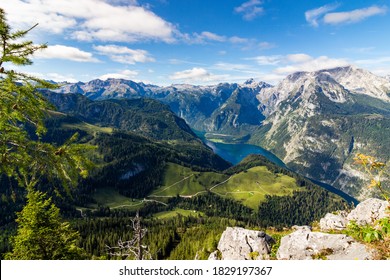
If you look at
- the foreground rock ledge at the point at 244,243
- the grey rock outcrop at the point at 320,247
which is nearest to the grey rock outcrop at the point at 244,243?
the foreground rock ledge at the point at 244,243

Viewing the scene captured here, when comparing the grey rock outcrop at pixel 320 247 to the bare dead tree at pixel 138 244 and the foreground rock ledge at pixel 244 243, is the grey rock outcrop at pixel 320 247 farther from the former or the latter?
the foreground rock ledge at pixel 244 243

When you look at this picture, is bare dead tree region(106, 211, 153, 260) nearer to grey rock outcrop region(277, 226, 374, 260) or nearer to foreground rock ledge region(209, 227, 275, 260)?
grey rock outcrop region(277, 226, 374, 260)

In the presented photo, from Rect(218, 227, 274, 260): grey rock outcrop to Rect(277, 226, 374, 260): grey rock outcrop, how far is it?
18060 millimetres

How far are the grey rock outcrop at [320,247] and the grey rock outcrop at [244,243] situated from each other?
18.1m

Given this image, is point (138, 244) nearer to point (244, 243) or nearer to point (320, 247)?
point (320, 247)

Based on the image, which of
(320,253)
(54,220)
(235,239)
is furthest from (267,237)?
(54,220)

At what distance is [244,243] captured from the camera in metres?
48.4

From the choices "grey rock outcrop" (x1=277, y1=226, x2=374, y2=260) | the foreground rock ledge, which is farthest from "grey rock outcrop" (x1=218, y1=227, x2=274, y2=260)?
"grey rock outcrop" (x1=277, y1=226, x2=374, y2=260)

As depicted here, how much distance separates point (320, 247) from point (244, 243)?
1256 inches

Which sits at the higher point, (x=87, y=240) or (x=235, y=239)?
(x=235, y=239)

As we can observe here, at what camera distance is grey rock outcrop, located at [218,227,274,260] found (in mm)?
41728

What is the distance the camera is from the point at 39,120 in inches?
455
